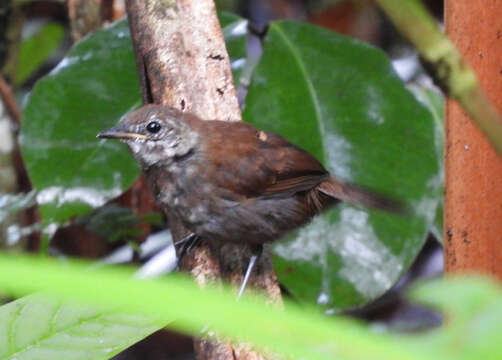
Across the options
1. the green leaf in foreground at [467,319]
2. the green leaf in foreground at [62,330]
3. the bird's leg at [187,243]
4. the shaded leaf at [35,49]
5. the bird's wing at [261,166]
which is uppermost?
the green leaf in foreground at [467,319]

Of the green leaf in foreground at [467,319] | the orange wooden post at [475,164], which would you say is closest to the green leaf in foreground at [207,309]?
the green leaf in foreground at [467,319]

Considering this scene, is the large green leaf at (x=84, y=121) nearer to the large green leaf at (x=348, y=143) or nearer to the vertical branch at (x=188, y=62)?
the large green leaf at (x=348, y=143)

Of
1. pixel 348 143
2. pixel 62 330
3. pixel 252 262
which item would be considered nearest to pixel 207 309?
pixel 62 330

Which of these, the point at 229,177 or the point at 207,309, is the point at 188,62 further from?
the point at 207,309

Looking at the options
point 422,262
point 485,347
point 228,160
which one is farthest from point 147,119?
point 422,262

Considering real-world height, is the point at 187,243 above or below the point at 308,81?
below

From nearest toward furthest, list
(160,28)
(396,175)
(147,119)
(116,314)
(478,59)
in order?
(116,314)
(478,59)
(160,28)
(147,119)
(396,175)

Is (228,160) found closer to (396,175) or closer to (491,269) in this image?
(396,175)
